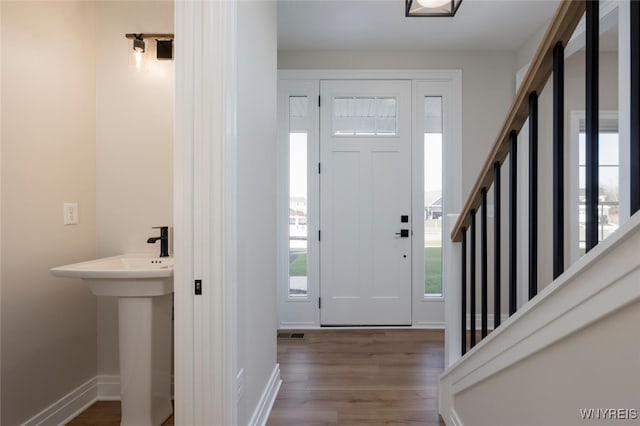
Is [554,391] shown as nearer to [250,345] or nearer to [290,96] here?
[250,345]

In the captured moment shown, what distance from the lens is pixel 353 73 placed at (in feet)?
12.5

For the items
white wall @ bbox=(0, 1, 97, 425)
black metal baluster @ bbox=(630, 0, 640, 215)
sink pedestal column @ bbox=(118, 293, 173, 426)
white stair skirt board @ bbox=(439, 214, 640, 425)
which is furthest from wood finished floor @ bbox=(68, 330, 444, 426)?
black metal baluster @ bbox=(630, 0, 640, 215)

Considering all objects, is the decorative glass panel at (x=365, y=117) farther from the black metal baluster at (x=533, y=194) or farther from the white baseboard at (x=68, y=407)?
the white baseboard at (x=68, y=407)

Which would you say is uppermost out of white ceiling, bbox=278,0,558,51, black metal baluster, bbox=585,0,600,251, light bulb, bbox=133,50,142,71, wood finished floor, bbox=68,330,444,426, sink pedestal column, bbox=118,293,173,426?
white ceiling, bbox=278,0,558,51

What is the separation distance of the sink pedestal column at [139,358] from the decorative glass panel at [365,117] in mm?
2522

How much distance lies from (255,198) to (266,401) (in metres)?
1.16

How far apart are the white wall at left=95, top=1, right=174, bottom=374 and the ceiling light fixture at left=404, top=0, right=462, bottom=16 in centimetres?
144

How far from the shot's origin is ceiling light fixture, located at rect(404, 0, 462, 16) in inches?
75.6

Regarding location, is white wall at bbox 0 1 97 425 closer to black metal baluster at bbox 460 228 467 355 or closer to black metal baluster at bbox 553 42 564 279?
black metal baluster at bbox 460 228 467 355

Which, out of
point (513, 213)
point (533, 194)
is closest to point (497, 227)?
point (513, 213)

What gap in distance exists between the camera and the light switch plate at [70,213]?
215 centimetres

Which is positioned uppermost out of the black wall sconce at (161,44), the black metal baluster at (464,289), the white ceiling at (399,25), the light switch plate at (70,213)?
the white ceiling at (399,25)

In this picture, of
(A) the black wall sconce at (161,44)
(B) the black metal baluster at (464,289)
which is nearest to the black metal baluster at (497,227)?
(B) the black metal baluster at (464,289)

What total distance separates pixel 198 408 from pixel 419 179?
2984mm
